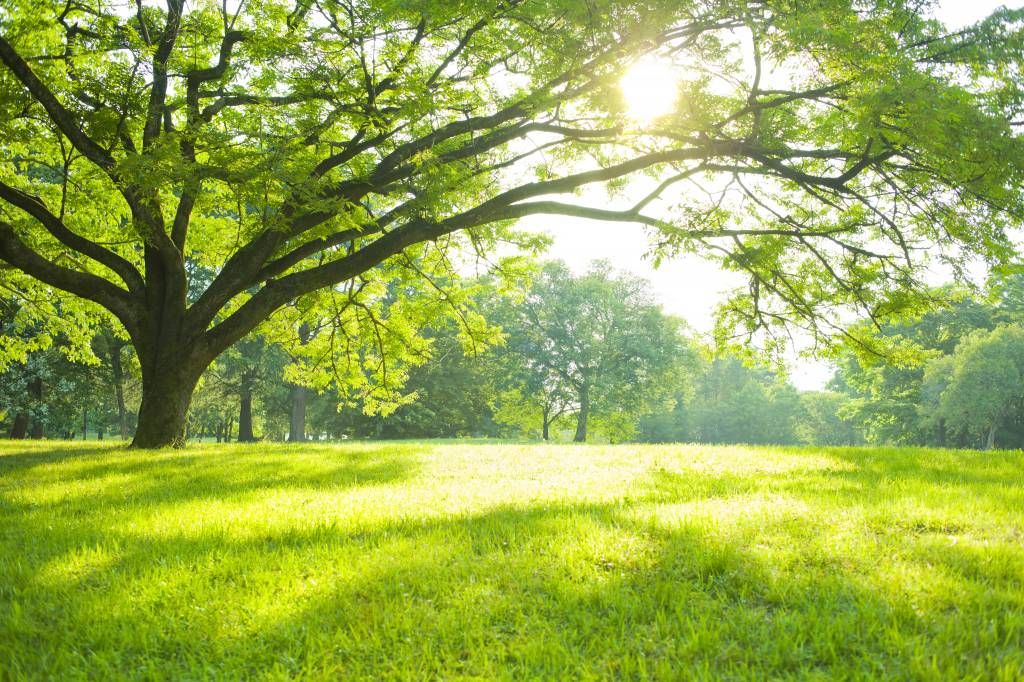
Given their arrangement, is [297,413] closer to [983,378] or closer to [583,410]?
[583,410]

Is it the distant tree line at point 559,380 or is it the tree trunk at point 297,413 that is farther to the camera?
the tree trunk at point 297,413

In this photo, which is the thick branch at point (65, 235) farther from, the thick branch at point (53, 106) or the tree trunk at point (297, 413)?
the tree trunk at point (297, 413)

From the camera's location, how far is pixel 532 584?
3631 millimetres

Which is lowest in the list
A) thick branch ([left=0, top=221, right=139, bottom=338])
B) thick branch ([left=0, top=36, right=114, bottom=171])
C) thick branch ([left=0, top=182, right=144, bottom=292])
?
thick branch ([left=0, top=221, right=139, bottom=338])

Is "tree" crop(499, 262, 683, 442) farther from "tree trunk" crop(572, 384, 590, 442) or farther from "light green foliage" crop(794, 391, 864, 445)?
"light green foliage" crop(794, 391, 864, 445)

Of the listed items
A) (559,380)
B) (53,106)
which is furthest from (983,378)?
(53,106)

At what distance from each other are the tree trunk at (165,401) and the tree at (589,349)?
89.4 ft

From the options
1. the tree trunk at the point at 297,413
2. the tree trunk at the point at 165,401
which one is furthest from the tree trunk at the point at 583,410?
the tree trunk at the point at 165,401

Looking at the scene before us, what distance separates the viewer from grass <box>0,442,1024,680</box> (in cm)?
289

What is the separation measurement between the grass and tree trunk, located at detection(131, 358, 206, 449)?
20.0 feet

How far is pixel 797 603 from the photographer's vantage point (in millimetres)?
3266

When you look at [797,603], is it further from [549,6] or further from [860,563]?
[549,6]

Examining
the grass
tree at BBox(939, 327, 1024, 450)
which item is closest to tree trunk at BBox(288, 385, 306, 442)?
the grass

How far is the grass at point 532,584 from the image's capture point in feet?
9.47
